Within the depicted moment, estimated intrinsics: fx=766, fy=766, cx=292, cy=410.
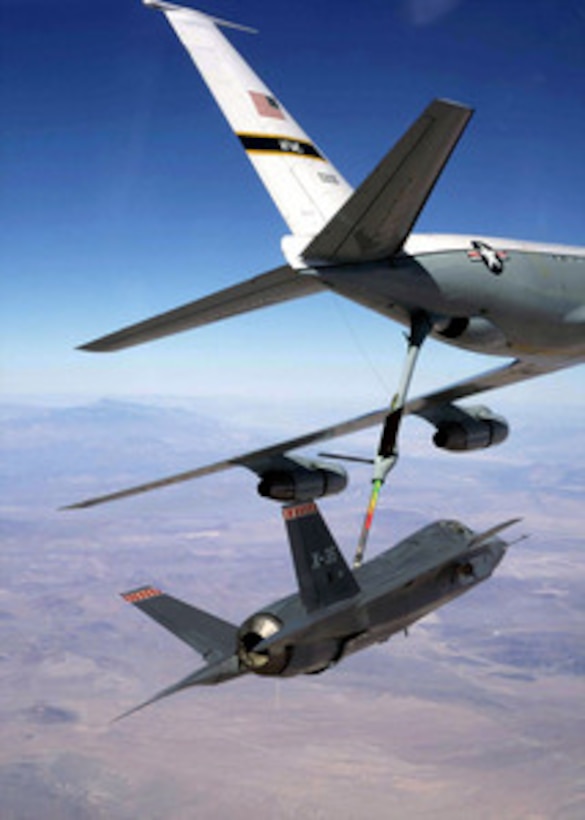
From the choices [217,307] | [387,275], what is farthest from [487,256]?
[217,307]

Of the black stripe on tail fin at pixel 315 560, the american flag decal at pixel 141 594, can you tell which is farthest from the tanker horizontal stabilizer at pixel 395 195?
the american flag decal at pixel 141 594

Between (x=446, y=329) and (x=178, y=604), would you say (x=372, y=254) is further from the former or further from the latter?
(x=178, y=604)

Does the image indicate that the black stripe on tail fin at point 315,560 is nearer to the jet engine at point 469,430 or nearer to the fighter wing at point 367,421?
the fighter wing at point 367,421

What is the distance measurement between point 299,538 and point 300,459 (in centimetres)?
232

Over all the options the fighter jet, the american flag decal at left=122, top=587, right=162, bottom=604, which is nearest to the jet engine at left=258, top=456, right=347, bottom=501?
the fighter jet

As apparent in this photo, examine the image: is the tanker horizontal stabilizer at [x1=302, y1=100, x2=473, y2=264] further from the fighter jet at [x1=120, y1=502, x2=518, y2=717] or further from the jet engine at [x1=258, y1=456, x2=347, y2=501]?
the jet engine at [x1=258, y1=456, x2=347, y2=501]

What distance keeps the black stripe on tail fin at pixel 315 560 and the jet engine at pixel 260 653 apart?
1.26 meters

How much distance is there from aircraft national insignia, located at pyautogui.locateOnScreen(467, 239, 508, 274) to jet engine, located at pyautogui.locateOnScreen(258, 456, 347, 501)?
237 inches

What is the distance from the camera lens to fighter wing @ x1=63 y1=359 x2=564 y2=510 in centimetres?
1695

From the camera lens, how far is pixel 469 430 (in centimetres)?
1980

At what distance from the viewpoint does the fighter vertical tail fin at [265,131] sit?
1620 cm

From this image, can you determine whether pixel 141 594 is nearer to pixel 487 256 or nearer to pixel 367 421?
pixel 367 421

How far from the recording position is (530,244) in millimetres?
16844

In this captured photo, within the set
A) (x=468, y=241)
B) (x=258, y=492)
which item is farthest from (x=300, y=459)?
(x=468, y=241)
